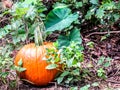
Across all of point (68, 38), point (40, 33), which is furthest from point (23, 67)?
point (68, 38)

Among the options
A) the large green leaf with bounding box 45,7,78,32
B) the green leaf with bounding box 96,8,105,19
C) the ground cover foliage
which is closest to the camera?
the ground cover foliage

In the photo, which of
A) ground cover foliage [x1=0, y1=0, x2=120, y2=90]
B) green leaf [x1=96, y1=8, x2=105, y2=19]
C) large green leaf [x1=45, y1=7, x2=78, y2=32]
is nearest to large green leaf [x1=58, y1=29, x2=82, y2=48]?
ground cover foliage [x1=0, y1=0, x2=120, y2=90]

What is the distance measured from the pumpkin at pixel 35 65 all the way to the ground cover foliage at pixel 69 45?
0.06m

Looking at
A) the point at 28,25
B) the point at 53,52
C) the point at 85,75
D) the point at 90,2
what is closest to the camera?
the point at 53,52

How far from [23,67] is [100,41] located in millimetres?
1139

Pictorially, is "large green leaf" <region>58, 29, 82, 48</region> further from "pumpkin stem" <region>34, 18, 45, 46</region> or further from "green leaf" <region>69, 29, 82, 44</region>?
"pumpkin stem" <region>34, 18, 45, 46</region>

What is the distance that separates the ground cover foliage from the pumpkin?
0.06 meters

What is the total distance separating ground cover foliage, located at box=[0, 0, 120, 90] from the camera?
258 cm

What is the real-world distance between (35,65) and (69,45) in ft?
1.19

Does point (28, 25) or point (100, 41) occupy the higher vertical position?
point (28, 25)

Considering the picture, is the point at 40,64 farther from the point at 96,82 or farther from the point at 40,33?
the point at 96,82

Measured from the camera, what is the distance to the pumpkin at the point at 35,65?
2600 mm

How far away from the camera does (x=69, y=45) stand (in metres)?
2.79

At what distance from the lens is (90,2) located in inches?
135
